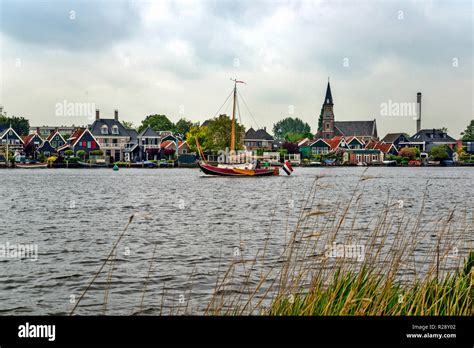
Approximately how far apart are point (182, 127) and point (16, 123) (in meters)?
42.0

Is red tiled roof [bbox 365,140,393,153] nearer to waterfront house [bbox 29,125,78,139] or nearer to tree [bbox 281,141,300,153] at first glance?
tree [bbox 281,141,300,153]

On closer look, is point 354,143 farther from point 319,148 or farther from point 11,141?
point 11,141

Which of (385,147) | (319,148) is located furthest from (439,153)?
(319,148)

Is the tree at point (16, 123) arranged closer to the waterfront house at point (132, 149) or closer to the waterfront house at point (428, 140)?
the waterfront house at point (132, 149)

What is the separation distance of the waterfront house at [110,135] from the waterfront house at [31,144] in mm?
11418

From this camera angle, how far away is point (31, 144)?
11125 cm

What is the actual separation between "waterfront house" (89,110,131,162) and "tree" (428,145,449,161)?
222ft

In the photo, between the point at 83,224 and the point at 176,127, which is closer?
the point at 83,224

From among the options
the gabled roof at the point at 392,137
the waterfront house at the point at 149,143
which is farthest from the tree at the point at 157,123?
the gabled roof at the point at 392,137
